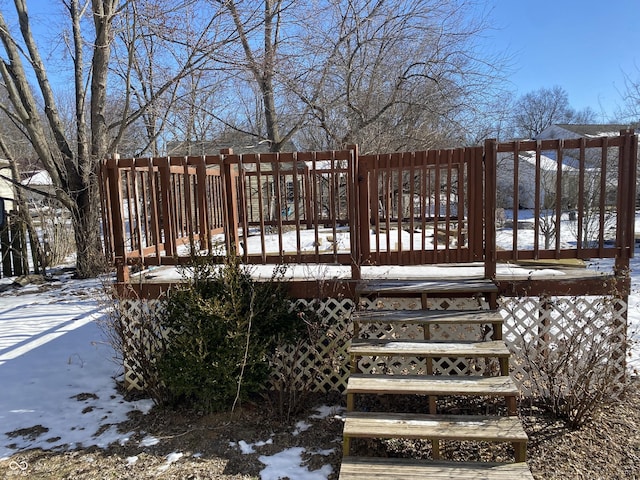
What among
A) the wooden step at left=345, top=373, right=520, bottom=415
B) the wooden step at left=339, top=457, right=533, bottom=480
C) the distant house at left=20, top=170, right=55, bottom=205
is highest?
the distant house at left=20, top=170, right=55, bottom=205

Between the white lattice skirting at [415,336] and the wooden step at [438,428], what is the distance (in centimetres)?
88

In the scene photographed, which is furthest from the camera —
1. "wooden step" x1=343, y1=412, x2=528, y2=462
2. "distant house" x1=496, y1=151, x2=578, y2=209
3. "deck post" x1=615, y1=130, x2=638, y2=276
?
"distant house" x1=496, y1=151, x2=578, y2=209

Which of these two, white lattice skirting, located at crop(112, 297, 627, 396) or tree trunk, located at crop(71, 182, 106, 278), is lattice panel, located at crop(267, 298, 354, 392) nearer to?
white lattice skirting, located at crop(112, 297, 627, 396)

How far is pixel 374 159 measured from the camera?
3785 mm

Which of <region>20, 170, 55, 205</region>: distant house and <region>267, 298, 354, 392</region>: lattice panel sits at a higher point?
<region>20, 170, 55, 205</region>: distant house

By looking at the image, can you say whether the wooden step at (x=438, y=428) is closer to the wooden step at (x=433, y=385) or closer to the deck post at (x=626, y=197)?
the wooden step at (x=433, y=385)

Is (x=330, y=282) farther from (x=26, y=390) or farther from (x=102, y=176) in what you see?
(x=26, y=390)

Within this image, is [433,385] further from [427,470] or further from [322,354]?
[322,354]

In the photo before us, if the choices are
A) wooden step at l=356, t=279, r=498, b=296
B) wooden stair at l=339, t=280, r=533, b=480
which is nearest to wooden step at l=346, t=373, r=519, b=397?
wooden stair at l=339, t=280, r=533, b=480

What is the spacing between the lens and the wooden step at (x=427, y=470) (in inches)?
91.7

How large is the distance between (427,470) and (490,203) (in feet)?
7.26

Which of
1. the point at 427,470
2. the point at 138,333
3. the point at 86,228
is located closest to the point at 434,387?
the point at 427,470

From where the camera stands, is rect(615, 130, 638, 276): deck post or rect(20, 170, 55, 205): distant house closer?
rect(615, 130, 638, 276): deck post

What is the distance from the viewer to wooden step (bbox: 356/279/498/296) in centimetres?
360
